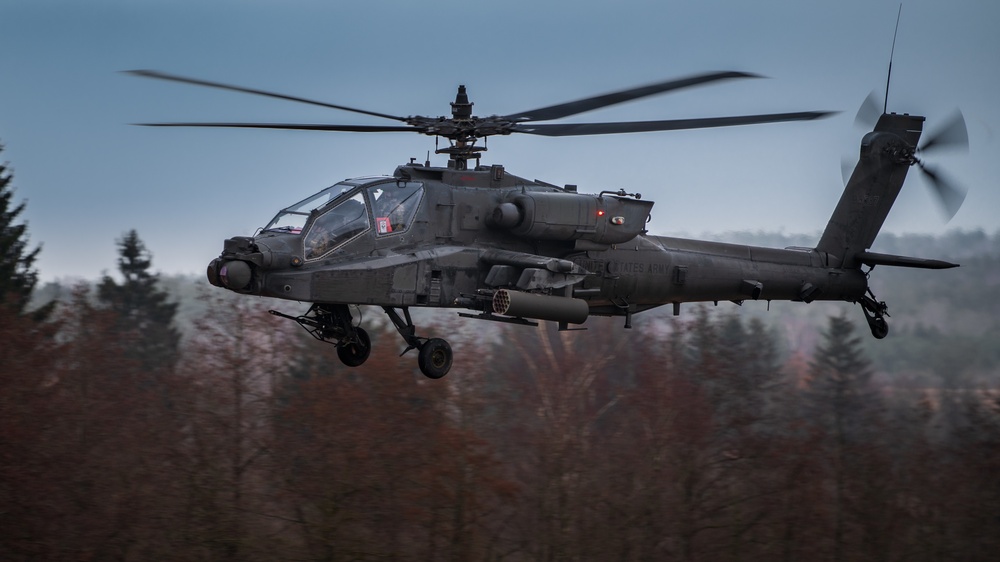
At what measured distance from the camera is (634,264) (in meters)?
13.8

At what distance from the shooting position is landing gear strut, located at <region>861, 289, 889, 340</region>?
621 inches

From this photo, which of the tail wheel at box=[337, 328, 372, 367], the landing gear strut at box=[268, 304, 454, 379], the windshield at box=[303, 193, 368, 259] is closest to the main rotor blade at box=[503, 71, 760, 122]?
the windshield at box=[303, 193, 368, 259]

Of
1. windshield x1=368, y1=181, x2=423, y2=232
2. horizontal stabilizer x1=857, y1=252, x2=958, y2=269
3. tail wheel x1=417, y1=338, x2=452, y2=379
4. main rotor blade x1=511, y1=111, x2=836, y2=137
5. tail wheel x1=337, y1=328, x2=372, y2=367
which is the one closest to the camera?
main rotor blade x1=511, y1=111, x2=836, y2=137

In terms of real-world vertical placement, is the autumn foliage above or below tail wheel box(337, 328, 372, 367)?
below

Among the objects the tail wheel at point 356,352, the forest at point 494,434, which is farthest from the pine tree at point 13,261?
the tail wheel at point 356,352

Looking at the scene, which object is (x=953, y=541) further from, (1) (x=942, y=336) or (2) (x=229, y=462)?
(2) (x=229, y=462)

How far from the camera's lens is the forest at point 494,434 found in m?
28.9

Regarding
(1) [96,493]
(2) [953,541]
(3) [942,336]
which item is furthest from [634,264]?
(2) [953,541]

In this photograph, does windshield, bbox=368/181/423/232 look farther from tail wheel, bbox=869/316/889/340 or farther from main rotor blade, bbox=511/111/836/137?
tail wheel, bbox=869/316/889/340

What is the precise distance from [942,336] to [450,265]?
2117 cm

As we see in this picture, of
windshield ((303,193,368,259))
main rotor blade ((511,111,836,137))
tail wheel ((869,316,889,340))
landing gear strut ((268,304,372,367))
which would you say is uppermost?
main rotor blade ((511,111,836,137))

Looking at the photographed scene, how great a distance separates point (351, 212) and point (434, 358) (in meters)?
2.02

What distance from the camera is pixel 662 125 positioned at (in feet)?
36.3

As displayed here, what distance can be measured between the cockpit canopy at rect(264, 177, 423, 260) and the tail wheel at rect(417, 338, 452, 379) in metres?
1.42
